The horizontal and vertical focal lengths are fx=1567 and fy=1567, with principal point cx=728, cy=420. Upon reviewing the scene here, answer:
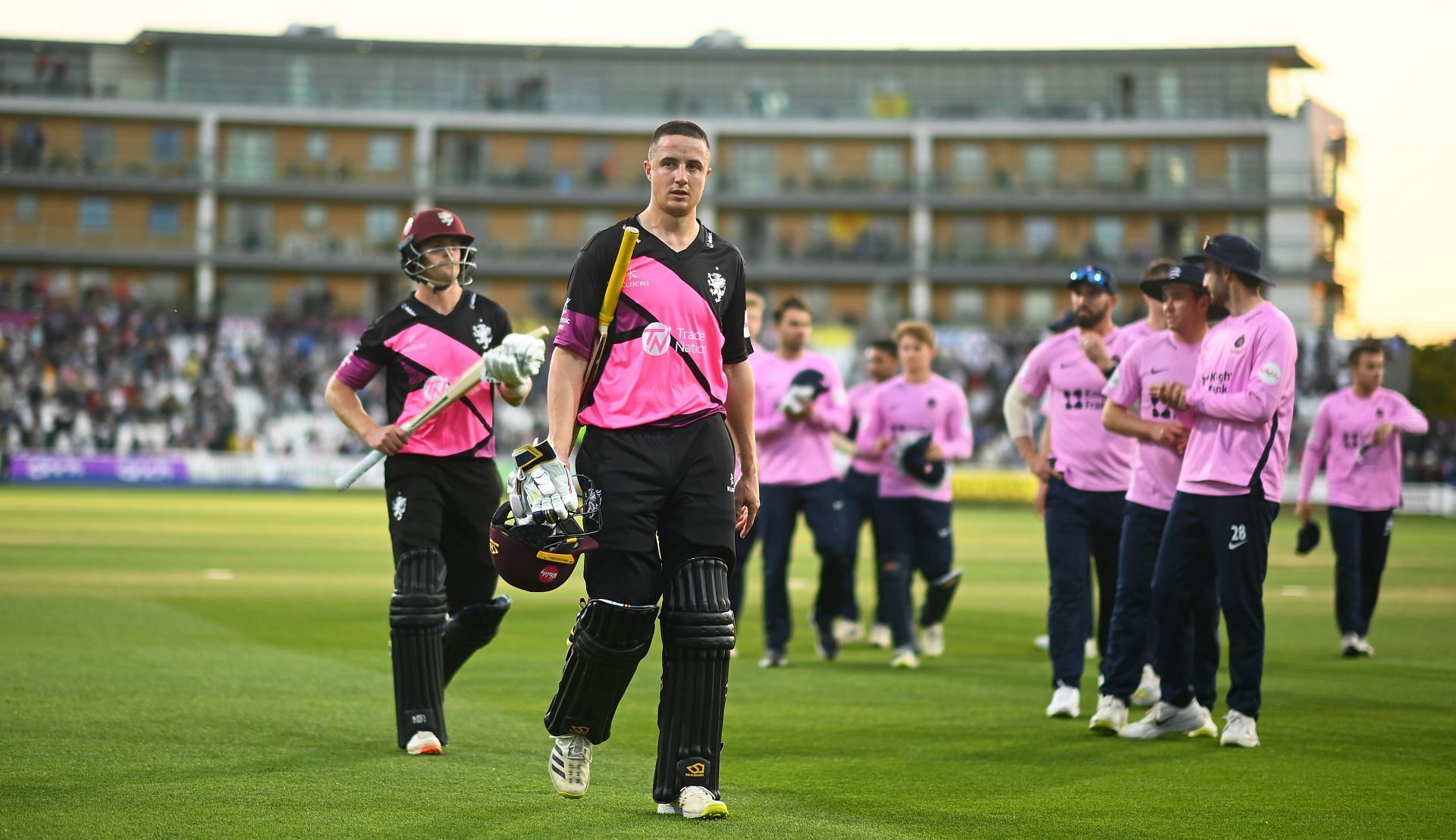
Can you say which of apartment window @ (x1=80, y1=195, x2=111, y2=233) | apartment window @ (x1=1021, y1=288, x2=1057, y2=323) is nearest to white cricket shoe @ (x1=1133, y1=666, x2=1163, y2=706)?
apartment window @ (x1=1021, y1=288, x2=1057, y2=323)

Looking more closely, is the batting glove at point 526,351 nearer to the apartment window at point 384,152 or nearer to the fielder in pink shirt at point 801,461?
the fielder in pink shirt at point 801,461

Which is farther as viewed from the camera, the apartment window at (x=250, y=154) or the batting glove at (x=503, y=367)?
the apartment window at (x=250, y=154)

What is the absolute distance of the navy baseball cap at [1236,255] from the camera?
8305 mm

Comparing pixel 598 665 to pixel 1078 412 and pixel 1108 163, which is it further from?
pixel 1108 163

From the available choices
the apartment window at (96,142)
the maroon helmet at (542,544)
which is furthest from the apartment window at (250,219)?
the maroon helmet at (542,544)

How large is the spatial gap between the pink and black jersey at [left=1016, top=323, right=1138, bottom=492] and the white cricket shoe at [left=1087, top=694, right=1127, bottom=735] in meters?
1.52

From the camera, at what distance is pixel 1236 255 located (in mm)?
8367

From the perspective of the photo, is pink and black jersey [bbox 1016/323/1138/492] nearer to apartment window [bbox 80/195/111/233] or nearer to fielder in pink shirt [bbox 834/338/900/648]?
fielder in pink shirt [bbox 834/338/900/648]

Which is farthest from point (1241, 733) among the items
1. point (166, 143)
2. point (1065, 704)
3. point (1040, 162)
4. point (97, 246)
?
point (166, 143)

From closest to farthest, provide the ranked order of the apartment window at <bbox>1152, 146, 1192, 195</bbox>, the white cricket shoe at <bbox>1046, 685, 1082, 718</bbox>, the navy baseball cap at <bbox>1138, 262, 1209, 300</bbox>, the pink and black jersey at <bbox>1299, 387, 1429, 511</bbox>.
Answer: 1. the navy baseball cap at <bbox>1138, 262, 1209, 300</bbox>
2. the white cricket shoe at <bbox>1046, 685, 1082, 718</bbox>
3. the pink and black jersey at <bbox>1299, 387, 1429, 511</bbox>
4. the apartment window at <bbox>1152, 146, 1192, 195</bbox>

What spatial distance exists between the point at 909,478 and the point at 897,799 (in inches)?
234

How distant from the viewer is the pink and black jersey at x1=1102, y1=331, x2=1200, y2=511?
29.2 ft

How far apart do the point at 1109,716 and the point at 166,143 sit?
72345 mm

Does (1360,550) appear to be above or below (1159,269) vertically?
below
